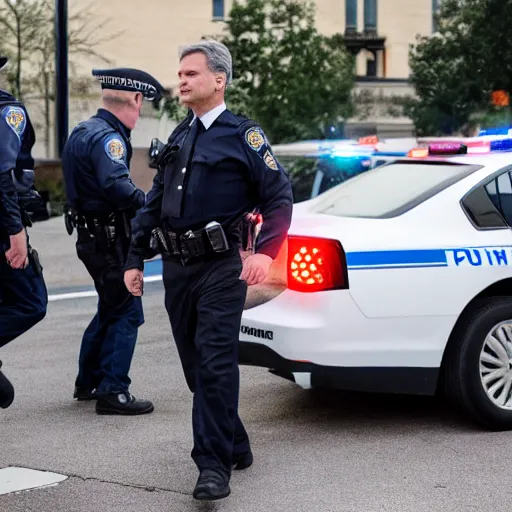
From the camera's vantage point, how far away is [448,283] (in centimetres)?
608

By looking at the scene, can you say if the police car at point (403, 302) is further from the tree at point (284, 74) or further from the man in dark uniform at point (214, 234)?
the tree at point (284, 74)

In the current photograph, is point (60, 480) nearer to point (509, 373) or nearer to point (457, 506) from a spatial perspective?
point (457, 506)

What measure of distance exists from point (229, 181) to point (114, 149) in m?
1.57

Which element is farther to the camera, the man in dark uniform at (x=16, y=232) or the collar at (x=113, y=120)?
the collar at (x=113, y=120)

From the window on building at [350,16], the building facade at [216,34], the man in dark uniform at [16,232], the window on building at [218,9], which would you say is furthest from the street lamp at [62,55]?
the window on building at [350,16]

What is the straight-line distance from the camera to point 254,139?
5.17 m

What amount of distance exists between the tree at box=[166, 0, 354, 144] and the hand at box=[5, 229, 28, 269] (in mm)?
18316

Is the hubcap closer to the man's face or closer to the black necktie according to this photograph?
the black necktie

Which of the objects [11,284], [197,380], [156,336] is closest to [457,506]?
[197,380]

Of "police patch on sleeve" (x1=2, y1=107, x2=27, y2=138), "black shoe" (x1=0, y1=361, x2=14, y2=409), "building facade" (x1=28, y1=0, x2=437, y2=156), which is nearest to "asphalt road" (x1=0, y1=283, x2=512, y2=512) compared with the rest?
"black shoe" (x1=0, y1=361, x2=14, y2=409)

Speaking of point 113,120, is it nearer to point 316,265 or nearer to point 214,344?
point 316,265

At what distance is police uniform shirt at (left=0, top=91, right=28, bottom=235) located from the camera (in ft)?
18.9

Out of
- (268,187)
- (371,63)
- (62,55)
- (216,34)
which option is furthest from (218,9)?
(268,187)

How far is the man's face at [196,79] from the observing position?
514 cm
